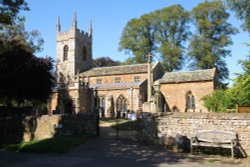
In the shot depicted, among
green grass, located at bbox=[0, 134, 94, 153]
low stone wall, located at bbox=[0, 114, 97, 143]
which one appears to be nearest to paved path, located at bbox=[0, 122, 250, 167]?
green grass, located at bbox=[0, 134, 94, 153]

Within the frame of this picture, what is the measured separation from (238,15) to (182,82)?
1621 centimetres

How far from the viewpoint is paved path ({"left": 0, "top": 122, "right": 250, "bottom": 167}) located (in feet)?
37.4

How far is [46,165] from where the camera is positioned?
1138 centimetres

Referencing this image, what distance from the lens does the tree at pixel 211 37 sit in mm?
45562

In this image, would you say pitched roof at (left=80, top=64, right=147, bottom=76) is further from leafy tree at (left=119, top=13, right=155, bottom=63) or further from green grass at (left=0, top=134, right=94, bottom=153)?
green grass at (left=0, top=134, right=94, bottom=153)

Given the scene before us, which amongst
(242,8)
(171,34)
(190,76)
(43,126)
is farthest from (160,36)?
(43,126)

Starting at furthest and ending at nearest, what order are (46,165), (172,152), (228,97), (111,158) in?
1. (228,97)
2. (172,152)
3. (111,158)
4. (46,165)

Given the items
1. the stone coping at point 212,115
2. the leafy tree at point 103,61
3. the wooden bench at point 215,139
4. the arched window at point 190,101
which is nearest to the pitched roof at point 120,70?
the arched window at point 190,101

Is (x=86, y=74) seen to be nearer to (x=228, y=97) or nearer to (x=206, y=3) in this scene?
(x=206, y=3)

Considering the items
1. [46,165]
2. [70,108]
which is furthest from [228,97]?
[70,108]

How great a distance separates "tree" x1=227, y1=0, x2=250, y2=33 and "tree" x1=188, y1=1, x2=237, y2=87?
65.8ft

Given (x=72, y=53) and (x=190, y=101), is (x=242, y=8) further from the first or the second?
(x=72, y=53)

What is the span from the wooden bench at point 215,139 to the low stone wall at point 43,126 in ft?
23.8

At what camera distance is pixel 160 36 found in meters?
50.3
